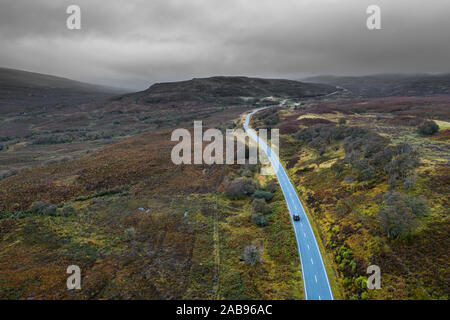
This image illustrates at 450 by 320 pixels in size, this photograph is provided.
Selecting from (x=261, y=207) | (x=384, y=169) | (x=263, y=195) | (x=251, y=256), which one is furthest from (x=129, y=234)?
(x=384, y=169)

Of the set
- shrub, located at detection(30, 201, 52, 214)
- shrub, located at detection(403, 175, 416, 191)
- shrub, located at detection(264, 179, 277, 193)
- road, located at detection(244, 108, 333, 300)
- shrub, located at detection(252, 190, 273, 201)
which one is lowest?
road, located at detection(244, 108, 333, 300)

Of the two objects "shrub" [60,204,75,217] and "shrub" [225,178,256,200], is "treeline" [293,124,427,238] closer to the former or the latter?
"shrub" [225,178,256,200]

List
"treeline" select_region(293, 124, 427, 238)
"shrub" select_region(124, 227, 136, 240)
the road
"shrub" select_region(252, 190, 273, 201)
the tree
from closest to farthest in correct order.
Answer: the road
"treeline" select_region(293, 124, 427, 238)
"shrub" select_region(124, 227, 136, 240)
the tree
"shrub" select_region(252, 190, 273, 201)

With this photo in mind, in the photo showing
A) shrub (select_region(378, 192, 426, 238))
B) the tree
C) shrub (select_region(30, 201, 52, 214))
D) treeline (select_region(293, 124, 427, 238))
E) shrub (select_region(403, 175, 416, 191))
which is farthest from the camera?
shrub (select_region(30, 201, 52, 214))

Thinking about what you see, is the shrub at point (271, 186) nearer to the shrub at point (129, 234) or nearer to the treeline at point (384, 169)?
the treeline at point (384, 169)

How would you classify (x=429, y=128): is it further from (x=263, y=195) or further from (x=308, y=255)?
(x=308, y=255)

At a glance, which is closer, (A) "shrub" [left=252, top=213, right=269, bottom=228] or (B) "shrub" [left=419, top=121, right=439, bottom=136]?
(A) "shrub" [left=252, top=213, right=269, bottom=228]

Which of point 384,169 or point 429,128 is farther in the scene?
point 429,128

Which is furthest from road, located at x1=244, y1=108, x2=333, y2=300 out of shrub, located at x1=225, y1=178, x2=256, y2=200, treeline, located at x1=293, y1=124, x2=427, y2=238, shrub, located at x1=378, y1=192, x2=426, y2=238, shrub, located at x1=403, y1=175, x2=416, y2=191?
shrub, located at x1=403, y1=175, x2=416, y2=191

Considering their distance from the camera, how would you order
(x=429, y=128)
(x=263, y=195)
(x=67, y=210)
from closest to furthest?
(x=67, y=210) < (x=263, y=195) < (x=429, y=128)
